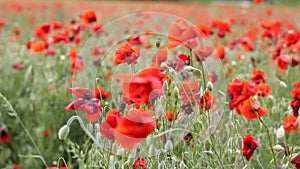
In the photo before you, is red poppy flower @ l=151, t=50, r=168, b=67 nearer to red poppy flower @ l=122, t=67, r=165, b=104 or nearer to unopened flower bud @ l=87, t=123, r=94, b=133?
red poppy flower @ l=122, t=67, r=165, b=104

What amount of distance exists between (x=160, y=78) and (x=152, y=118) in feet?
0.37

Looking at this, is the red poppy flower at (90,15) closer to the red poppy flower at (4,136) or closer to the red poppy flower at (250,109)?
the red poppy flower at (4,136)

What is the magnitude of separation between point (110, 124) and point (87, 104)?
0.12 m

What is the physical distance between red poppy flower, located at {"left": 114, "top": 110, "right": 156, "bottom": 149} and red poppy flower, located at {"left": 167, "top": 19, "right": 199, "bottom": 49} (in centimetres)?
40

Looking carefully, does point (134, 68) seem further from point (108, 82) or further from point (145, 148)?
point (108, 82)

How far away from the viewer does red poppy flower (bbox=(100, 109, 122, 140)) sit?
130cm

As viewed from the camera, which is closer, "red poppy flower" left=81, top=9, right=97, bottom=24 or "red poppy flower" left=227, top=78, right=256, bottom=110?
"red poppy flower" left=227, top=78, right=256, bottom=110

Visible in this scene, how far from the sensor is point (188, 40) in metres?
1.71

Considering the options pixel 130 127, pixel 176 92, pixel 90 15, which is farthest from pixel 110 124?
pixel 90 15

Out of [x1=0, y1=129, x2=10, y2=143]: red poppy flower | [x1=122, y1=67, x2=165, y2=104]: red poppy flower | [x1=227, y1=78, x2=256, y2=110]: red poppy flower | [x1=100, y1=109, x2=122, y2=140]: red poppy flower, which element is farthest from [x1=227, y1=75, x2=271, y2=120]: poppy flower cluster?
[x1=0, y1=129, x2=10, y2=143]: red poppy flower

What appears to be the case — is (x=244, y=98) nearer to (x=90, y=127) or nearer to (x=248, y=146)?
(x=248, y=146)

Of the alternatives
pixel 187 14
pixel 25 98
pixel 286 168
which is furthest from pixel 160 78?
pixel 187 14

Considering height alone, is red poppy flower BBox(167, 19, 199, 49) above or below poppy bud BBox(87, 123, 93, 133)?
above

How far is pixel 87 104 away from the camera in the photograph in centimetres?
141
